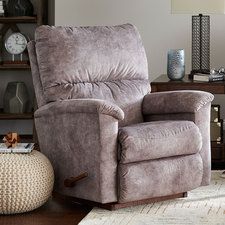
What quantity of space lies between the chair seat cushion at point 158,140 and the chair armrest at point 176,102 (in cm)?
15

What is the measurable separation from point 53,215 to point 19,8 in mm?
2708

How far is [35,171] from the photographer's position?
418cm

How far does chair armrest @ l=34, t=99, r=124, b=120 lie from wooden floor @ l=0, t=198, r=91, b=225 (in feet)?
1.74

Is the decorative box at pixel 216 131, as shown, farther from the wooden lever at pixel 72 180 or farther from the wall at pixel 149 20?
the wooden lever at pixel 72 180

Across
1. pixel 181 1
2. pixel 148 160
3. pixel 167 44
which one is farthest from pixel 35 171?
pixel 167 44

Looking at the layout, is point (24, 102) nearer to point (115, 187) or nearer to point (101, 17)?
point (101, 17)

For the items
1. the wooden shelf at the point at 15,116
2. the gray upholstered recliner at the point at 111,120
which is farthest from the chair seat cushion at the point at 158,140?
the wooden shelf at the point at 15,116

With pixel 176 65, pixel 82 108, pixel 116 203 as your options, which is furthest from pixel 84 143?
pixel 176 65

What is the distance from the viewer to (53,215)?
13.8ft

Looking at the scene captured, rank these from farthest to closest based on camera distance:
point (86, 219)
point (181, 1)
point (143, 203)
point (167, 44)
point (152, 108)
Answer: point (167, 44), point (181, 1), point (152, 108), point (143, 203), point (86, 219)

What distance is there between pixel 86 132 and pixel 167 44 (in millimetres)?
2183

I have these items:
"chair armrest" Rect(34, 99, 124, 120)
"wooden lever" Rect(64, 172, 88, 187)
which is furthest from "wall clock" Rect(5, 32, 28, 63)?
"wooden lever" Rect(64, 172, 88, 187)

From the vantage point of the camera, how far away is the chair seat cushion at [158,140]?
412cm

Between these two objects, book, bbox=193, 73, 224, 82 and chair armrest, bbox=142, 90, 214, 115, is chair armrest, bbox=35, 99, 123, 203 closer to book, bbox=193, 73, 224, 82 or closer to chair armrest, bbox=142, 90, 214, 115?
chair armrest, bbox=142, 90, 214, 115
